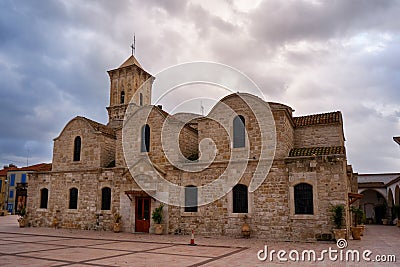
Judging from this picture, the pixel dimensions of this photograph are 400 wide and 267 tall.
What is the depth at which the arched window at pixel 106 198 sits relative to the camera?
67.8 feet

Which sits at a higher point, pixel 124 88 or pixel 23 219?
pixel 124 88

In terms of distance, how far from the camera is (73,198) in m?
22.2

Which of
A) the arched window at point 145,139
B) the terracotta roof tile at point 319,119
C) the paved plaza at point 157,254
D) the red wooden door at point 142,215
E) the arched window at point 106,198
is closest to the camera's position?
the paved plaza at point 157,254

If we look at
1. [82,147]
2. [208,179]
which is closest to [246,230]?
[208,179]

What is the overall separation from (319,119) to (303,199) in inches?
224

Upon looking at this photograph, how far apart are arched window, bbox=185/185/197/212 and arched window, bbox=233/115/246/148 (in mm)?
3182

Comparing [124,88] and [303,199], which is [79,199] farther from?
[124,88]

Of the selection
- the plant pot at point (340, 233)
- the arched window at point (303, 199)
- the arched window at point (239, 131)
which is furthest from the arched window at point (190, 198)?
the plant pot at point (340, 233)

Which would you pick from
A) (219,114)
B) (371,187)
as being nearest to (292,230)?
(219,114)

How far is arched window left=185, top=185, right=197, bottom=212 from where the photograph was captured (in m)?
18.0

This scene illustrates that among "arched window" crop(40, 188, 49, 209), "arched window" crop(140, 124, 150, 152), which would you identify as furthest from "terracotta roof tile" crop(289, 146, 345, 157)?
"arched window" crop(40, 188, 49, 209)

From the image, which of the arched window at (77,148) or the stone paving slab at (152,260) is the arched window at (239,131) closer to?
the stone paving slab at (152,260)

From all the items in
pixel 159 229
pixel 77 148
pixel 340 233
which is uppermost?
pixel 77 148

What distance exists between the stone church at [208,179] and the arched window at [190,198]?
51 mm
